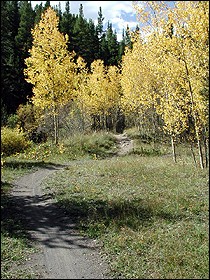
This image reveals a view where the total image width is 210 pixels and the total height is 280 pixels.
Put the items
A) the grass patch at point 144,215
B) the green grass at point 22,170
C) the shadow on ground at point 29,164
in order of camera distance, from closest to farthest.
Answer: the grass patch at point 144,215 → the green grass at point 22,170 → the shadow on ground at point 29,164

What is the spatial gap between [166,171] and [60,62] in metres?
11.4

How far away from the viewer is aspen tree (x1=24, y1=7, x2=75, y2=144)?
20.8 metres

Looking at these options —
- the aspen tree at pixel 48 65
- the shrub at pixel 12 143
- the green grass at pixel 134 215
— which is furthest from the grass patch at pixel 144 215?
the aspen tree at pixel 48 65

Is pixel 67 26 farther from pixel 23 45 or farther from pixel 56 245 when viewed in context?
pixel 56 245

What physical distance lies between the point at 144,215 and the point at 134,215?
29cm

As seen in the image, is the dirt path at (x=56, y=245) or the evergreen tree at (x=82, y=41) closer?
the dirt path at (x=56, y=245)

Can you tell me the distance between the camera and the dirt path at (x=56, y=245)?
19.5 ft

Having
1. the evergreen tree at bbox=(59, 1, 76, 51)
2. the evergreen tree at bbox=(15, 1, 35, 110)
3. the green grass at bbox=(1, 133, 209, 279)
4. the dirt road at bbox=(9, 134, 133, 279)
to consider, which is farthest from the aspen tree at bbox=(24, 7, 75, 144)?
the evergreen tree at bbox=(59, 1, 76, 51)

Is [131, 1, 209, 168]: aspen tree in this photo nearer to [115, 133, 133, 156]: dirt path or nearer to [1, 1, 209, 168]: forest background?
[1, 1, 209, 168]: forest background

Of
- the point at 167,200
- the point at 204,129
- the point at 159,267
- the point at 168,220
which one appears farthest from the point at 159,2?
the point at 159,267

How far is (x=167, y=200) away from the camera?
391 inches

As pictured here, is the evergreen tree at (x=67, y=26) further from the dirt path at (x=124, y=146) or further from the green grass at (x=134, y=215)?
the green grass at (x=134, y=215)

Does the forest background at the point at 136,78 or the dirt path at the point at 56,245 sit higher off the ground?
the forest background at the point at 136,78

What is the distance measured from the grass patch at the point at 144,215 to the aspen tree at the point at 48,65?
26.2 ft
